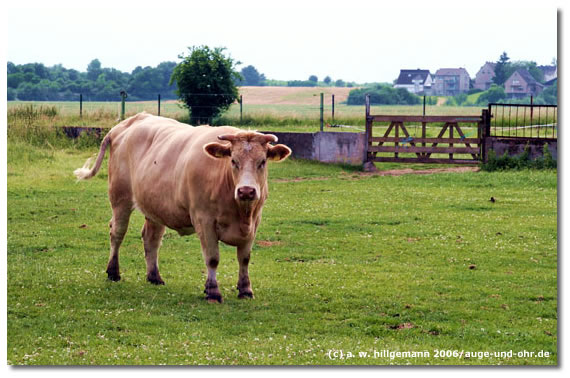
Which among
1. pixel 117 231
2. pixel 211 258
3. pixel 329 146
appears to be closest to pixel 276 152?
pixel 211 258

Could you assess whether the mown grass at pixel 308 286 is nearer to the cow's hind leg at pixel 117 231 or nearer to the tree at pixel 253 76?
the cow's hind leg at pixel 117 231

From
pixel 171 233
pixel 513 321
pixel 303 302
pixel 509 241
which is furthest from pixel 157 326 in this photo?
pixel 509 241

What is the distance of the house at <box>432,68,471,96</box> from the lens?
136 ft

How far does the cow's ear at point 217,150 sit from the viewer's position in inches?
383

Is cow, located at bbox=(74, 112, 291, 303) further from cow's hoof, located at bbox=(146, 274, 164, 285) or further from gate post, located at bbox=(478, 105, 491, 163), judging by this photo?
gate post, located at bbox=(478, 105, 491, 163)

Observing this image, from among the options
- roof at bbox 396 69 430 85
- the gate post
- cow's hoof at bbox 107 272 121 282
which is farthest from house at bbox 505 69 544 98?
roof at bbox 396 69 430 85

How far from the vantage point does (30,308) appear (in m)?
9.70

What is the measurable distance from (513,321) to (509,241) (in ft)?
15.7

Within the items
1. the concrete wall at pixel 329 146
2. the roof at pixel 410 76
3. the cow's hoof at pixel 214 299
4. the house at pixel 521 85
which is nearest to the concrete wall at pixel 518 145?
the concrete wall at pixel 329 146

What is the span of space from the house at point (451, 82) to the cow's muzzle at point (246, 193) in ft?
105

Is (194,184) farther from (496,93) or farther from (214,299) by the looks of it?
(496,93)

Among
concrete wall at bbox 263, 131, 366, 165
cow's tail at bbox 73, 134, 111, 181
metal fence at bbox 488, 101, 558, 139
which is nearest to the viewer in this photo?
cow's tail at bbox 73, 134, 111, 181

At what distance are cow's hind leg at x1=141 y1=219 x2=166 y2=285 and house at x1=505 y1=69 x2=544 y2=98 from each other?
22592mm

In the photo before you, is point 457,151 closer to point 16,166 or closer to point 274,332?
point 16,166
